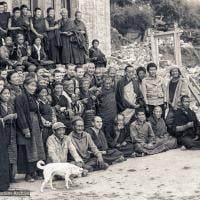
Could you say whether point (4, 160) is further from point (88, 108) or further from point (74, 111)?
point (88, 108)

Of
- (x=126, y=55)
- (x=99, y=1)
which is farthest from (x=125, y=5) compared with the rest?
(x=99, y=1)

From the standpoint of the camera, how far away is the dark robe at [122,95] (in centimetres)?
990

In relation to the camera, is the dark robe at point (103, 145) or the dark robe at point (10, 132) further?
the dark robe at point (103, 145)

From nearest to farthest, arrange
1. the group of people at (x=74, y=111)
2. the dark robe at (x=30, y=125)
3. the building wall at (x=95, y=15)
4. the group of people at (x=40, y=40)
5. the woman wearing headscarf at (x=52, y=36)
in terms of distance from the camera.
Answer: the dark robe at (x=30, y=125) → the group of people at (x=74, y=111) → the group of people at (x=40, y=40) → the woman wearing headscarf at (x=52, y=36) → the building wall at (x=95, y=15)

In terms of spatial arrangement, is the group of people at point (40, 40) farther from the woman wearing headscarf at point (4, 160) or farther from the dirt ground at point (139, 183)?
the dirt ground at point (139, 183)

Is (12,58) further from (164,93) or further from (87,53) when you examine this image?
(164,93)

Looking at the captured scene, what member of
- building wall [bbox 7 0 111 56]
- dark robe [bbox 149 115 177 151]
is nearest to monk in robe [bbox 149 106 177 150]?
dark robe [bbox 149 115 177 151]

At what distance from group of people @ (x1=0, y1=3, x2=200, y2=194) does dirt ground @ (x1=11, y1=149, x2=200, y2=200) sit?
29cm

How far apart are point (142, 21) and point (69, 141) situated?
27.4 m

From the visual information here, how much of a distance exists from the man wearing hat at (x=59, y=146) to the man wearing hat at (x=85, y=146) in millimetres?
255

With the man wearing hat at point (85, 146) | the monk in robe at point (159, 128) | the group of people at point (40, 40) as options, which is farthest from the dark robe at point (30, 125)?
the monk in robe at point (159, 128)

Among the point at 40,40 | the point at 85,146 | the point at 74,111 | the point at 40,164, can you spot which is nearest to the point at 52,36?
the point at 40,40

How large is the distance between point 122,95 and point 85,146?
1839mm

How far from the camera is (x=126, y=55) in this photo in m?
25.1
